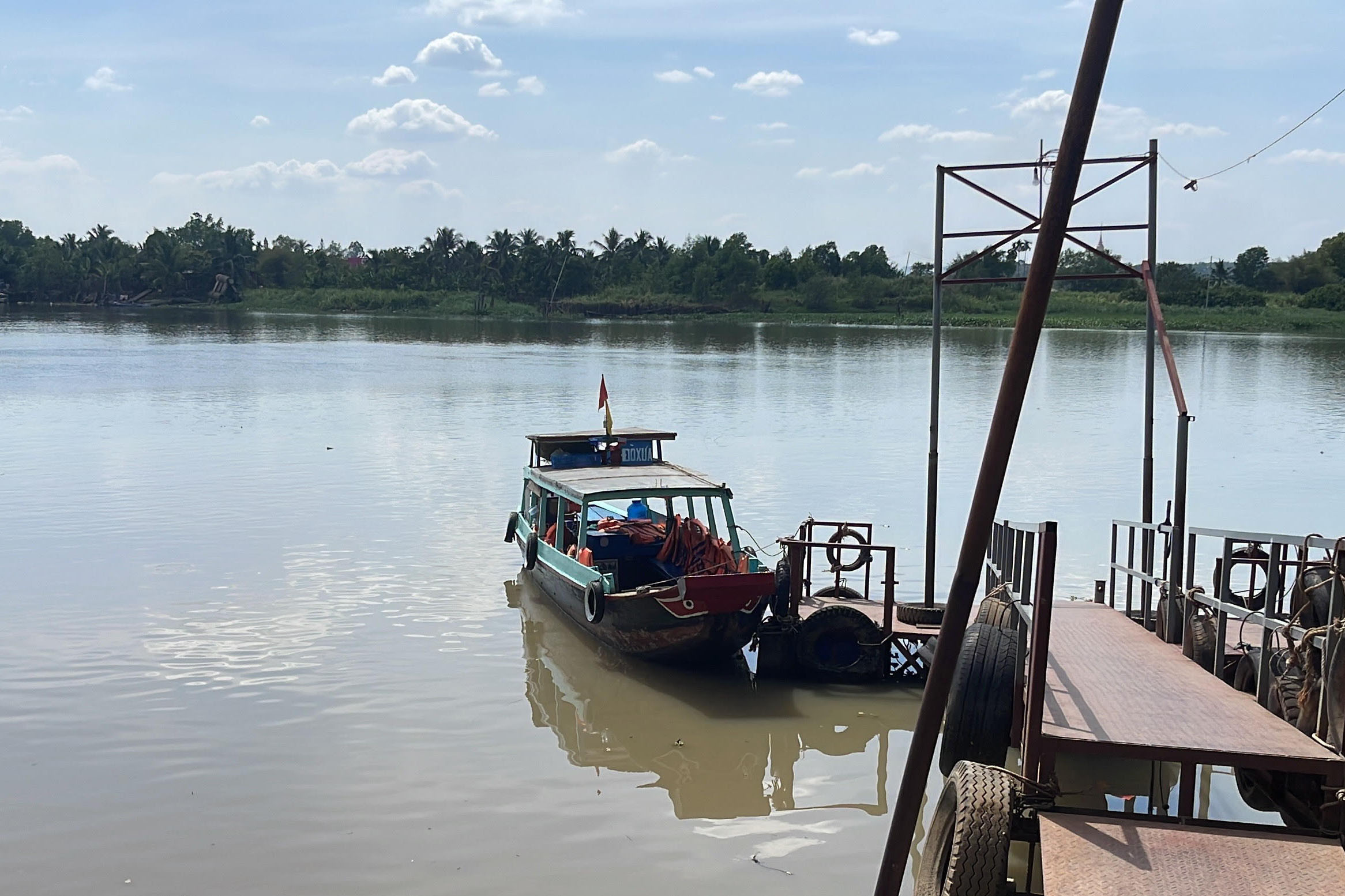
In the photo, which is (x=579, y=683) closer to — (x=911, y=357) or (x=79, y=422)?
(x=79, y=422)

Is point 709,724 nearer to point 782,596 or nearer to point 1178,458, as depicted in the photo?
point 782,596

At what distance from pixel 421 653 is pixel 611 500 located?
3.04 metres

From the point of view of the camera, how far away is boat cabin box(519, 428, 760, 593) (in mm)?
13164

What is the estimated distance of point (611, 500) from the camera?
14812 mm

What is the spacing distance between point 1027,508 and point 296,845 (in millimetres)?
15046

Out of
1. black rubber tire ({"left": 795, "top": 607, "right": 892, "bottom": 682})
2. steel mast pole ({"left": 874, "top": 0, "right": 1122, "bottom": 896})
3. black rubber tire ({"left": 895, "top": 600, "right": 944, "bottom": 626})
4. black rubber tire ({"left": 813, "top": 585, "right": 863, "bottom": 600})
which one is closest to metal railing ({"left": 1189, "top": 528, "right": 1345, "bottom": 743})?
steel mast pole ({"left": 874, "top": 0, "right": 1122, "bottom": 896})

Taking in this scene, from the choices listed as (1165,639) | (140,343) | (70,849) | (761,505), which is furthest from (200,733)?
(140,343)

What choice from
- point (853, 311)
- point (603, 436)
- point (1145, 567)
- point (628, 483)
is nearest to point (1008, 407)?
point (1145, 567)

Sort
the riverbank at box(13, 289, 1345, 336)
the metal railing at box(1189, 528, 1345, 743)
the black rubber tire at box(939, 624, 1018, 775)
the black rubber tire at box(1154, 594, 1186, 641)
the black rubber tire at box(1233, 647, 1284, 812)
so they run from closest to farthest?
the metal railing at box(1189, 528, 1345, 743), the black rubber tire at box(939, 624, 1018, 775), the black rubber tire at box(1233, 647, 1284, 812), the black rubber tire at box(1154, 594, 1186, 641), the riverbank at box(13, 289, 1345, 336)

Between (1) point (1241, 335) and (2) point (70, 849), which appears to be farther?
(1) point (1241, 335)

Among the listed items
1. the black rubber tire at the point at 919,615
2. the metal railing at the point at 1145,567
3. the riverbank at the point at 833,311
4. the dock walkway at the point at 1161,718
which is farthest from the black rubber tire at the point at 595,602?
the riverbank at the point at 833,311

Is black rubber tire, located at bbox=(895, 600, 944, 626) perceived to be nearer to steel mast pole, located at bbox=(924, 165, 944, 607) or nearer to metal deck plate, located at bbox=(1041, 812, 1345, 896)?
steel mast pole, located at bbox=(924, 165, 944, 607)

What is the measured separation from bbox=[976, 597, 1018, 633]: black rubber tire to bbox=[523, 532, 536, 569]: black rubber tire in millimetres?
5772

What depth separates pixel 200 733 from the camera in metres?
10.5
